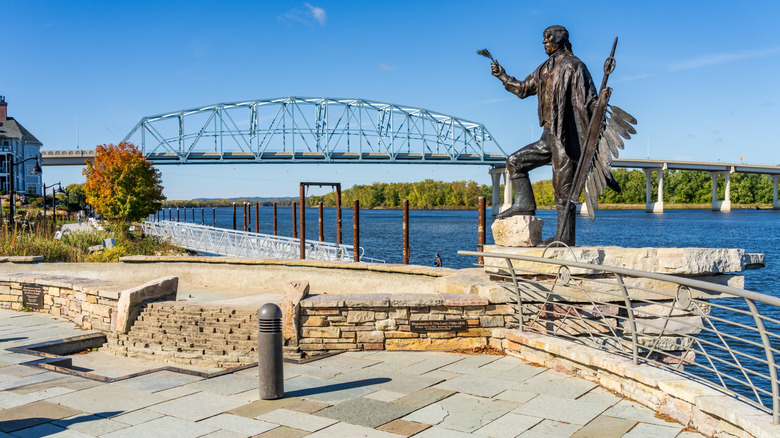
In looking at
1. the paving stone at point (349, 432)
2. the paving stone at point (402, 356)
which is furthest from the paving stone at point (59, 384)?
the paving stone at point (402, 356)

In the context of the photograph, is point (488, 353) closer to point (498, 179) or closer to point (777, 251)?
point (777, 251)

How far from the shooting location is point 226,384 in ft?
19.6


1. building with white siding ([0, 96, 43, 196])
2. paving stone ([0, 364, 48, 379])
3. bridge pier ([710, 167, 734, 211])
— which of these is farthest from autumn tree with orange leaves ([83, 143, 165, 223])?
bridge pier ([710, 167, 734, 211])

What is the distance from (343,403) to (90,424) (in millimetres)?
1983

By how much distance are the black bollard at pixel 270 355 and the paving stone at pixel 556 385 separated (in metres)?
2.14

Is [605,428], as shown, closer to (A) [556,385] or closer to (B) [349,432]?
(A) [556,385]

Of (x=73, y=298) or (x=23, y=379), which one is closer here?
(x=23, y=379)

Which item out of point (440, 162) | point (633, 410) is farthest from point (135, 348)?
point (440, 162)

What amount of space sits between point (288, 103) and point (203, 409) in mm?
111412

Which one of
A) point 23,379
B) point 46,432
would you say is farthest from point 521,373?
point 23,379

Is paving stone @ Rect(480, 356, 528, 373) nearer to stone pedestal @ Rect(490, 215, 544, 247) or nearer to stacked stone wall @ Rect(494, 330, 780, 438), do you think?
stacked stone wall @ Rect(494, 330, 780, 438)

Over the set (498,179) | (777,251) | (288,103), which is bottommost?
(777,251)

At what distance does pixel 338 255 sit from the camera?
2380 cm

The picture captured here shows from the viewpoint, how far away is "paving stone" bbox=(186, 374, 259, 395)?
5770 mm
